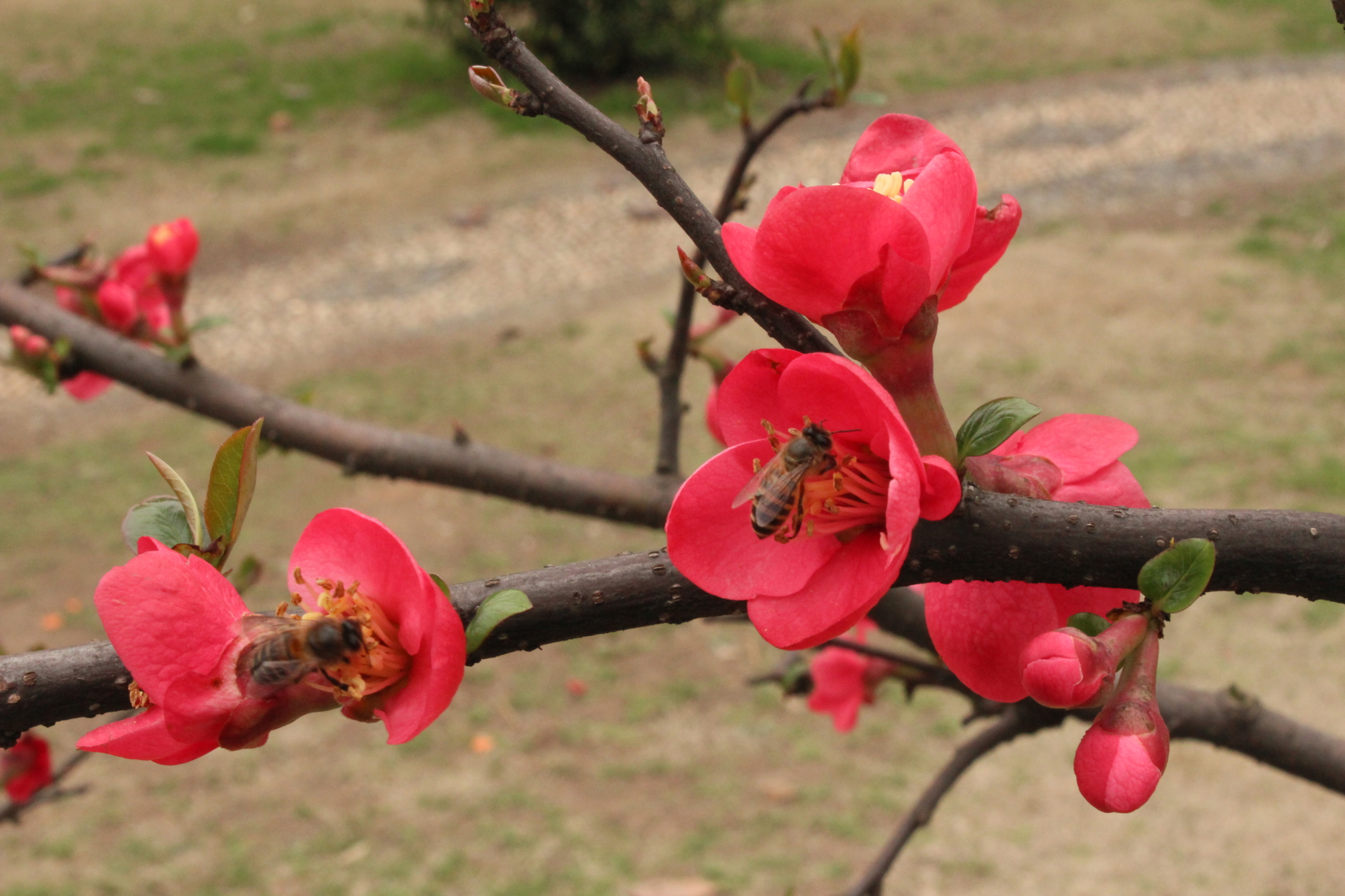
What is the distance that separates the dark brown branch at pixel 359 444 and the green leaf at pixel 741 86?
0.43 meters

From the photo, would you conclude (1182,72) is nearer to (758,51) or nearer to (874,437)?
(758,51)

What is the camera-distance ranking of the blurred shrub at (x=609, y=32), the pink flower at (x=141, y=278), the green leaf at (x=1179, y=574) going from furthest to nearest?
1. the blurred shrub at (x=609, y=32)
2. the pink flower at (x=141, y=278)
3. the green leaf at (x=1179, y=574)

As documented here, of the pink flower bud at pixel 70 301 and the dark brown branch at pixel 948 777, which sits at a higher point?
the pink flower bud at pixel 70 301

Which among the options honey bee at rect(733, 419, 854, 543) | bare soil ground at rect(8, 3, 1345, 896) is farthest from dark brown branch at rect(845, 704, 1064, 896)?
honey bee at rect(733, 419, 854, 543)

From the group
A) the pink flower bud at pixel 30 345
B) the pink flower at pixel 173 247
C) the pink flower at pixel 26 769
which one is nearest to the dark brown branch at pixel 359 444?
the pink flower bud at pixel 30 345

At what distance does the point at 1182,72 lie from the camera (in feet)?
24.8

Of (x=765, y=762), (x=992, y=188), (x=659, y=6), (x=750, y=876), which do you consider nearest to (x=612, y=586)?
(x=750, y=876)

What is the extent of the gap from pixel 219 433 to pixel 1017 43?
20.8ft

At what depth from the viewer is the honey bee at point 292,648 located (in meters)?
0.46

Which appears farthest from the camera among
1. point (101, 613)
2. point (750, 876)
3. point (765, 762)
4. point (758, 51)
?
point (758, 51)

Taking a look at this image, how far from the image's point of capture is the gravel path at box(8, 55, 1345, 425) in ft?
17.7

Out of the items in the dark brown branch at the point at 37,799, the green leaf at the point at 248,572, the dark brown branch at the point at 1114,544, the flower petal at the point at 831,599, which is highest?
the dark brown branch at the point at 1114,544

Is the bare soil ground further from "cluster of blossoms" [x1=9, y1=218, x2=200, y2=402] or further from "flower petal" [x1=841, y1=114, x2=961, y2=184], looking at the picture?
"cluster of blossoms" [x1=9, y1=218, x2=200, y2=402]

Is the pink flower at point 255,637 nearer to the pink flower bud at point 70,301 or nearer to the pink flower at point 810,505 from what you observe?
the pink flower at point 810,505
